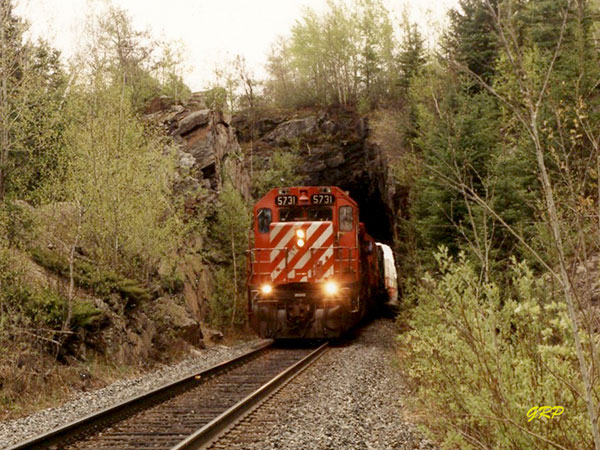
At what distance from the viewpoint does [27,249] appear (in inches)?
467

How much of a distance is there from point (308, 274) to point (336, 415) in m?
7.07

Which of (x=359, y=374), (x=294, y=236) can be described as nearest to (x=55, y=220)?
(x=294, y=236)

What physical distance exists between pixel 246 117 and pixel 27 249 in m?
24.8

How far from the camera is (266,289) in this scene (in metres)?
14.1

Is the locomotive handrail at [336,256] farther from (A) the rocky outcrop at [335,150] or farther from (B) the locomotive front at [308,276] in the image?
(A) the rocky outcrop at [335,150]

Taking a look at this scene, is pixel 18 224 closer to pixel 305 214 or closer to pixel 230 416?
pixel 305 214

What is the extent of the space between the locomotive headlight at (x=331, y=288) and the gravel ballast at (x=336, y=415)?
2712 millimetres

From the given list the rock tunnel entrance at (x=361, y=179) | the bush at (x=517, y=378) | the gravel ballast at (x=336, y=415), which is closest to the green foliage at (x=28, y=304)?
the gravel ballast at (x=336, y=415)

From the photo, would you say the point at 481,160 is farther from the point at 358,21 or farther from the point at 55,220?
the point at 358,21

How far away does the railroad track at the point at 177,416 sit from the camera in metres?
5.98

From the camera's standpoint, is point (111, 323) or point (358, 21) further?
point (358, 21)

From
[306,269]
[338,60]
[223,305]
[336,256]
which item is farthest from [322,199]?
[338,60]

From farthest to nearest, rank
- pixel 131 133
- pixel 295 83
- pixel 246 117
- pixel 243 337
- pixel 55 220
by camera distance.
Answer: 1. pixel 295 83
2. pixel 246 117
3. pixel 243 337
4. pixel 131 133
5. pixel 55 220

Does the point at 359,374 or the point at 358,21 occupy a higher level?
the point at 358,21
